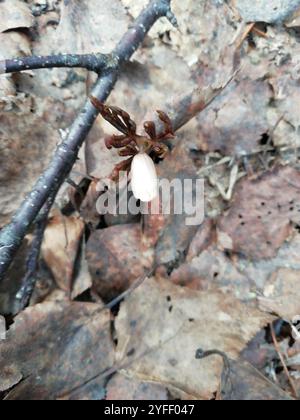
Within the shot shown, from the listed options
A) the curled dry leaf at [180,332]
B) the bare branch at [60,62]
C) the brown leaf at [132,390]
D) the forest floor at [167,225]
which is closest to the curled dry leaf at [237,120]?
the forest floor at [167,225]

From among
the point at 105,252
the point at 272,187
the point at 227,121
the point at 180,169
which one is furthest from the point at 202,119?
the point at 105,252

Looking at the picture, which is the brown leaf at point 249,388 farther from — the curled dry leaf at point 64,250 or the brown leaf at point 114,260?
the curled dry leaf at point 64,250

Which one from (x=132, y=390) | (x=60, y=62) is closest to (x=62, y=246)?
(x=132, y=390)

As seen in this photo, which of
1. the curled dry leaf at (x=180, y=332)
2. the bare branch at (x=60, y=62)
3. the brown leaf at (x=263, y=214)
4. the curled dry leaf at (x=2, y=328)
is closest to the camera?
the bare branch at (x=60, y=62)

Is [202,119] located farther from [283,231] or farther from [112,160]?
[283,231]

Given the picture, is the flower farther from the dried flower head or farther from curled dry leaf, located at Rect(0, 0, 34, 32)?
curled dry leaf, located at Rect(0, 0, 34, 32)

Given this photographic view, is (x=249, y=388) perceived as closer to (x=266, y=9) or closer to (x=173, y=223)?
(x=173, y=223)

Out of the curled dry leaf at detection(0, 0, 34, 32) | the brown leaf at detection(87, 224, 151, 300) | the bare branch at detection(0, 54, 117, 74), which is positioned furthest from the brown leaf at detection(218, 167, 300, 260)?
the curled dry leaf at detection(0, 0, 34, 32)
